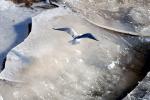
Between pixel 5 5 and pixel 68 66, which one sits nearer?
pixel 68 66

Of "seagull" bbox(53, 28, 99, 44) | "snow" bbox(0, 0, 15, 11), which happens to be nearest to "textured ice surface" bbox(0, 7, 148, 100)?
"seagull" bbox(53, 28, 99, 44)

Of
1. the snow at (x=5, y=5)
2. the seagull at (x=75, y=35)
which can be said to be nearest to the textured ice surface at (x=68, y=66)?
the seagull at (x=75, y=35)

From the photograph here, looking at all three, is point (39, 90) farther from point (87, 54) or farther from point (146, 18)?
point (146, 18)

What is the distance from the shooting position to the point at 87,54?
14.6ft

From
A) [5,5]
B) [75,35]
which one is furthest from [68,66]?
[5,5]

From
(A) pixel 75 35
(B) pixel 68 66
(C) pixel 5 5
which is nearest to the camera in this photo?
(B) pixel 68 66

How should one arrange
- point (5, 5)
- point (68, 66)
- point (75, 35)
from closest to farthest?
point (68, 66)
point (75, 35)
point (5, 5)

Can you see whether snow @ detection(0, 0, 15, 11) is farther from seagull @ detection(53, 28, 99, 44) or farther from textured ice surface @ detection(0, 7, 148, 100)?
seagull @ detection(53, 28, 99, 44)

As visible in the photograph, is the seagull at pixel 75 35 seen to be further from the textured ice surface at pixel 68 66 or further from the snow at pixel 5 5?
the snow at pixel 5 5

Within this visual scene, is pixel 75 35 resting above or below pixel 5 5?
above

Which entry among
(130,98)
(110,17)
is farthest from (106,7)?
(130,98)

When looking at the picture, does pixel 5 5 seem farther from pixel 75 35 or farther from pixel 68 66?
pixel 68 66

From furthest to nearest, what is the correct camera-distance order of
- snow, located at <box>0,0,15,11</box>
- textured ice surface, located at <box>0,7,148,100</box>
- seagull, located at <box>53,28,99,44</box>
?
snow, located at <box>0,0,15,11</box> < seagull, located at <box>53,28,99,44</box> < textured ice surface, located at <box>0,7,148,100</box>

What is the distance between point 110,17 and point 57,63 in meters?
1.34
